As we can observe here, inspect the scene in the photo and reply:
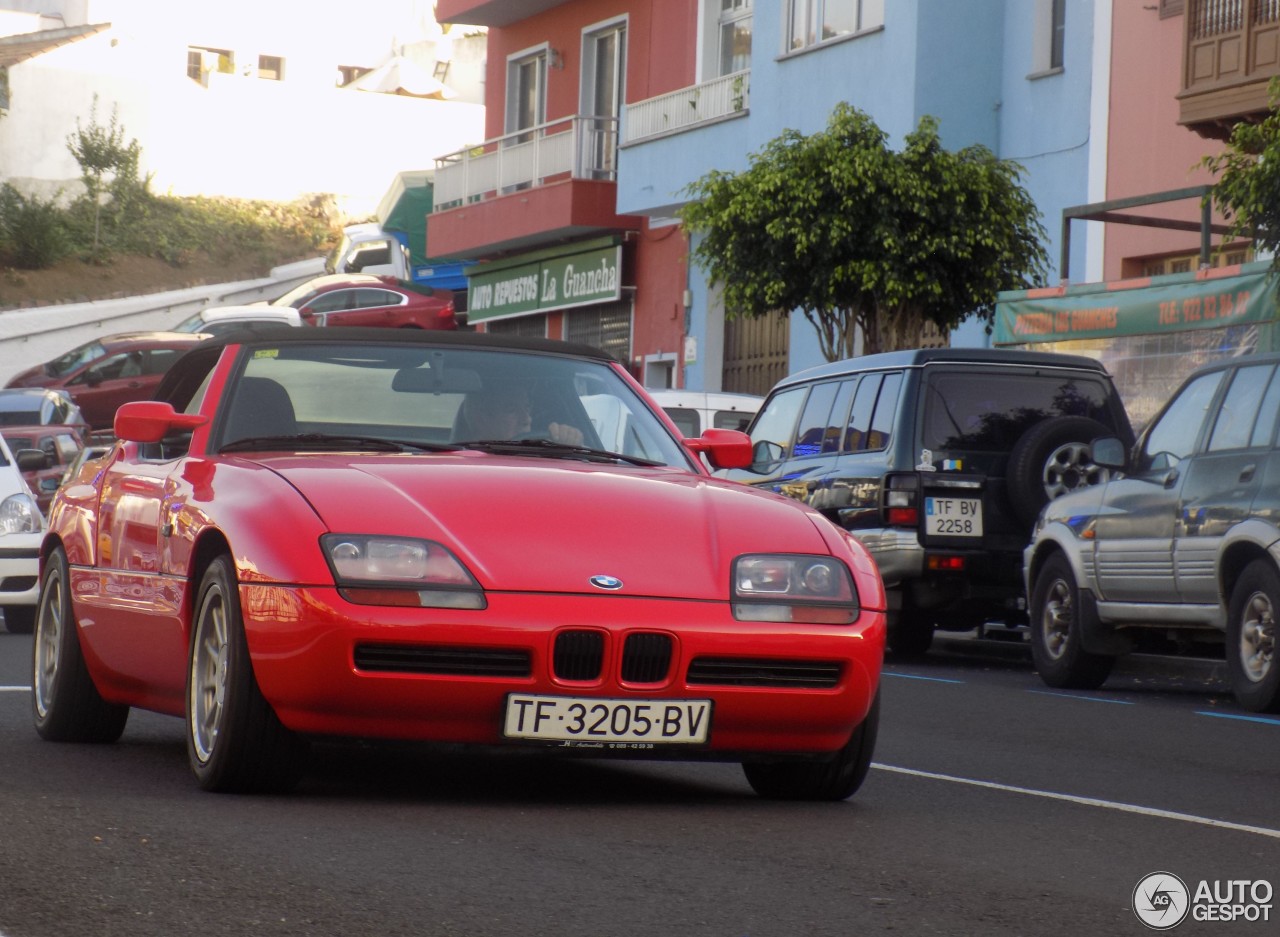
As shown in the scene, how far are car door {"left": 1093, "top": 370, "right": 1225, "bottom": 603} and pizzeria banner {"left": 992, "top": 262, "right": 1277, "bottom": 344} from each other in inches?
158

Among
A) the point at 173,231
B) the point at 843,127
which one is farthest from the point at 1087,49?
the point at 173,231

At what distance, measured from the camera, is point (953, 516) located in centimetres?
1444

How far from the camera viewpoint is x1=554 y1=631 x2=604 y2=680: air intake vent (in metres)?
6.01

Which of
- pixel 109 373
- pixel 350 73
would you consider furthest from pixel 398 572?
pixel 350 73

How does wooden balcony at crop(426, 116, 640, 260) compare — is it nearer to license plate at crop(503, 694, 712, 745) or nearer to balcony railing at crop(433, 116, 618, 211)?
balcony railing at crop(433, 116, 618, 211)

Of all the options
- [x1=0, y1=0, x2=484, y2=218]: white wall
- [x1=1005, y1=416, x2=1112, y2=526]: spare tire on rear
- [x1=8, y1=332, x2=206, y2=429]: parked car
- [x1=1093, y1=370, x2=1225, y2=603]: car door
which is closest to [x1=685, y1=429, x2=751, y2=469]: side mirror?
[x1=1093, y1=370, x2=1225, y2=603]: car door

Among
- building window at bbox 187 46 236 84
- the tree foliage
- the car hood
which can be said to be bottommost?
the car hood

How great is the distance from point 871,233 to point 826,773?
1606 centimetres

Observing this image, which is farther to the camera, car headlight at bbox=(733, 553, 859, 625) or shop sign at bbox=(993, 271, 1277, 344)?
shop sign at bbox=(993, 271, 1277, 344)

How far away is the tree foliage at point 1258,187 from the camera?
52.8 feet

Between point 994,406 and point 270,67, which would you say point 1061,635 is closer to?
point 994,406

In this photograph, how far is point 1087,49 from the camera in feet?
78.7

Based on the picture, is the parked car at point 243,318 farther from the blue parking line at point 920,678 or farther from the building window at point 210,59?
the building window at point 210,59

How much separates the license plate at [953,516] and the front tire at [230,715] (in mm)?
8369
